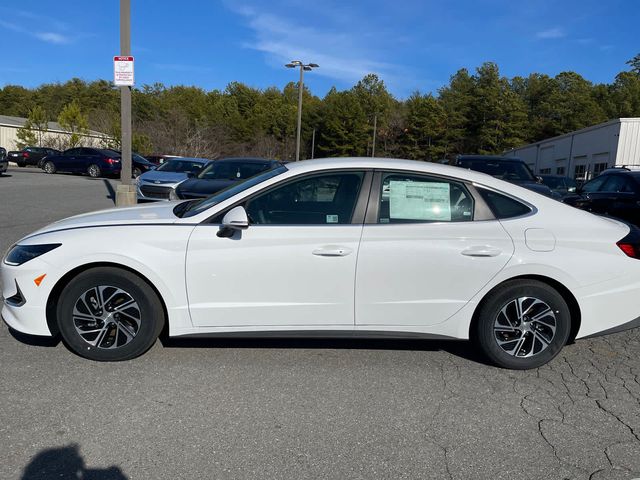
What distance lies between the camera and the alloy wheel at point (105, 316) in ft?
11.6

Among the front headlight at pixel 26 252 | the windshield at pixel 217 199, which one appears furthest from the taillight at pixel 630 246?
the front headlight at pixel 26 252

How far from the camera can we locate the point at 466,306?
3646 mm

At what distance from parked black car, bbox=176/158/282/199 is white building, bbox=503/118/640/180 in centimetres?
2112

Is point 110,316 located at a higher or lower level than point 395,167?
lower

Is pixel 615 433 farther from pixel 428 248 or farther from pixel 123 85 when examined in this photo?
pixel 123 85

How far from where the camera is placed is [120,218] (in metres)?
3.76

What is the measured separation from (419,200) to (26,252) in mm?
2978

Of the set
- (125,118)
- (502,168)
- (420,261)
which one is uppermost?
(125,118)

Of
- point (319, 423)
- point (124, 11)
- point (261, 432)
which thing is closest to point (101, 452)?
point (261, 432)

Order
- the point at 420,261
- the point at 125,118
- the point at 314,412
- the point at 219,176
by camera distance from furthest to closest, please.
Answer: the point at 219,176, the point at 125,118, the point at 420,261, the point at 314,412

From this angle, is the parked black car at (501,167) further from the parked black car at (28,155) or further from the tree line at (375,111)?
the tree line at (375,111)

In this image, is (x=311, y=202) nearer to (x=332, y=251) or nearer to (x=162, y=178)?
(x=332, y=251)

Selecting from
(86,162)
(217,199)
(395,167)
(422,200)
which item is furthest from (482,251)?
(86,162)

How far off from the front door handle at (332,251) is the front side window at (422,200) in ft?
1.24
